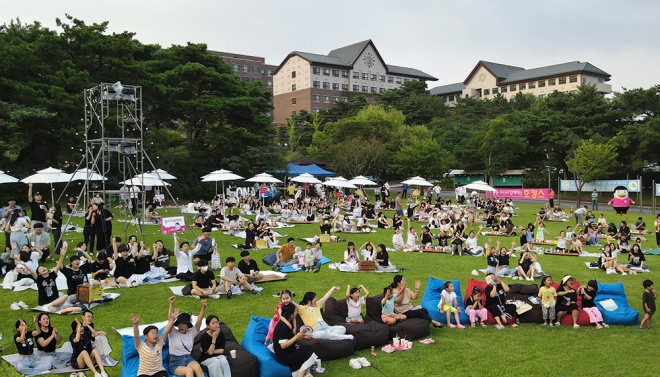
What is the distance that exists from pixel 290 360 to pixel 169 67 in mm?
Result: 35580

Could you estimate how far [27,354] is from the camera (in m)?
7.77

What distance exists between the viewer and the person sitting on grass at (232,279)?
1194 centimetres

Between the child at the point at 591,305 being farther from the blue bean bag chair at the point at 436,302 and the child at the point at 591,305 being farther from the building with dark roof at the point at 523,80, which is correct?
the building with dark roof at the point at 523,80

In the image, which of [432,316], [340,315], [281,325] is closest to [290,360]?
[281,325]

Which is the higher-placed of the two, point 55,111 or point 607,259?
point 55,111

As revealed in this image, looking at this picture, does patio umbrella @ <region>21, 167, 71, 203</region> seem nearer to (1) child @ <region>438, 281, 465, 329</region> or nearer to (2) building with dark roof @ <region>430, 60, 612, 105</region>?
(1) child @ <region>438, 281, 465, 329</region>

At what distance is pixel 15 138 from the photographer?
31797 millimetres

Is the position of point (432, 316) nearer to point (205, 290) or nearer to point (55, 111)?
point (205, 290)

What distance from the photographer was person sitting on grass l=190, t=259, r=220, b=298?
11.7m

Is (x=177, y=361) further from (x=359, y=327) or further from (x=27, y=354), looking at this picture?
(x=359, y=327)

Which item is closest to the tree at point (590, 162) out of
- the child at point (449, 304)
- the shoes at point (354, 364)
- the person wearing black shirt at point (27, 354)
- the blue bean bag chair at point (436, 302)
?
the blue bean bag chair at point (436, 302)

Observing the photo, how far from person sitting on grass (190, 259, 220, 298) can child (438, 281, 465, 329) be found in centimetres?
511

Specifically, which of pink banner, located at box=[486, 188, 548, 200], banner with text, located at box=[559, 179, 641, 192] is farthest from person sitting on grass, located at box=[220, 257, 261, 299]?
banner with text, located at box=[559, 179, 641, 192]

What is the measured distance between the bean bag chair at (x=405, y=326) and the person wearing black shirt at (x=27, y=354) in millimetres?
5597
